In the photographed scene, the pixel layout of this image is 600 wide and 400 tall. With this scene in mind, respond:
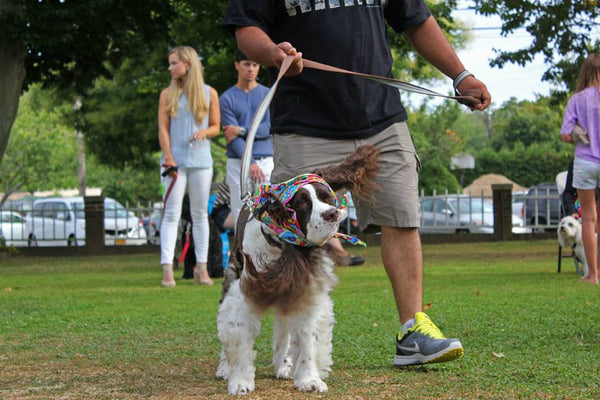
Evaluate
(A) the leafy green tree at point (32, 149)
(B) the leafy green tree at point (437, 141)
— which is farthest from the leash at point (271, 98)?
(A) the leafy green tree at point (32, 149)

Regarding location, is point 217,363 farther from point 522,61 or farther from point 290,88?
point 522,61

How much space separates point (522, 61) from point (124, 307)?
13.6 m

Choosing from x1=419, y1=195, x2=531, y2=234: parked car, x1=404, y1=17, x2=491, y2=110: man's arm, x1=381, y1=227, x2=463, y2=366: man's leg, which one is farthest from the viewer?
x1=419, y1=195, x2=531, y2=234: parked car

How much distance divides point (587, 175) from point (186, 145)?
4154 millimetres

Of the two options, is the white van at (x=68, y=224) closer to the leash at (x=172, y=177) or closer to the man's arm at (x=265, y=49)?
the leash at (x=172, y=177)

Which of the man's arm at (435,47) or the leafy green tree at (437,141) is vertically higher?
the leafy green tree at (437,141)

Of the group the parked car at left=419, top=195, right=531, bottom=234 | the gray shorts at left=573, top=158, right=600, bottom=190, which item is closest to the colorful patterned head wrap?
the gray shorts at left=573, top=158, right=600, bottom=190

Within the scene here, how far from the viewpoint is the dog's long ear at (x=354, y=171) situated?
423 cm

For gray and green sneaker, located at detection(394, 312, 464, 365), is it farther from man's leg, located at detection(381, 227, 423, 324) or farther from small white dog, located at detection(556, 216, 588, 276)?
small white dog, located at detection(556, 216, 588, 276)

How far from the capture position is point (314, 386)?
13.9 feet

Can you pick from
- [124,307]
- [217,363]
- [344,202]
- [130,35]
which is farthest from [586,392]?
[130,35]

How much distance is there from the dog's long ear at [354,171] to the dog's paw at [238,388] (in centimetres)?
100

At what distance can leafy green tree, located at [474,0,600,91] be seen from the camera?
698 inches

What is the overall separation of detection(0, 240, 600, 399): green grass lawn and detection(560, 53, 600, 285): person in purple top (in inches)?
23.3
